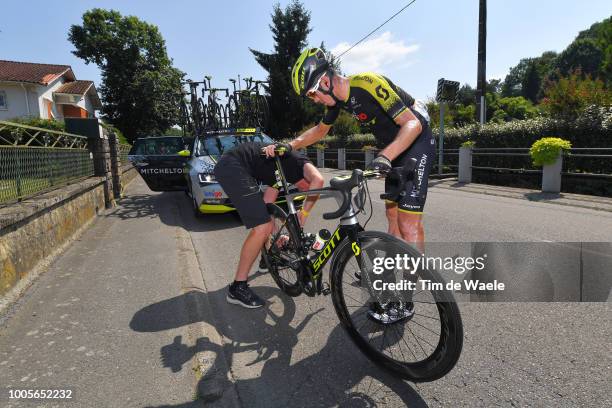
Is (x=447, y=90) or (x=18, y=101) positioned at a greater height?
(x=18, y=101)

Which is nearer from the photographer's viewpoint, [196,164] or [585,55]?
[196,164]

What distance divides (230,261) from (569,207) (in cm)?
662

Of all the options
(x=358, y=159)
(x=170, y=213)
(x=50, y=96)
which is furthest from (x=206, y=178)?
(x=50, y=96)

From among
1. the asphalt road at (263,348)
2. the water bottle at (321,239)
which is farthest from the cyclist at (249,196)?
the water bottle at (321,239)

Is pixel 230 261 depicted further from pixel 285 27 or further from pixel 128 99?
pixel 128 99

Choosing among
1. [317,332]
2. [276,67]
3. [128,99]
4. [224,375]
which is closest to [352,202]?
[317,332]

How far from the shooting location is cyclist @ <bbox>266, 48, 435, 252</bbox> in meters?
2.83

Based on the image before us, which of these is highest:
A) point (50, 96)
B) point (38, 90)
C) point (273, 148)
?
point (38, 90)

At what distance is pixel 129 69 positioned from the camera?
4666 cm

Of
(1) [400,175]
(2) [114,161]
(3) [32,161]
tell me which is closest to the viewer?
(1) [400,175]

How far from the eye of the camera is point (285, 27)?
119 ft

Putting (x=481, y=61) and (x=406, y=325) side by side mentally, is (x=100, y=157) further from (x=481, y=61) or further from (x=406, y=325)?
(x=481, y=61)

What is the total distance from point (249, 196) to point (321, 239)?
764 mm

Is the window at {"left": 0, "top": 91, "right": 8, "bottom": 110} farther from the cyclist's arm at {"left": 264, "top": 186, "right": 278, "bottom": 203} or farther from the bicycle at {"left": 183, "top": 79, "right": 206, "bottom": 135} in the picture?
the cyclist's arm at {"left": 264, "top": 186, "right": 278, "bottom": 203}
